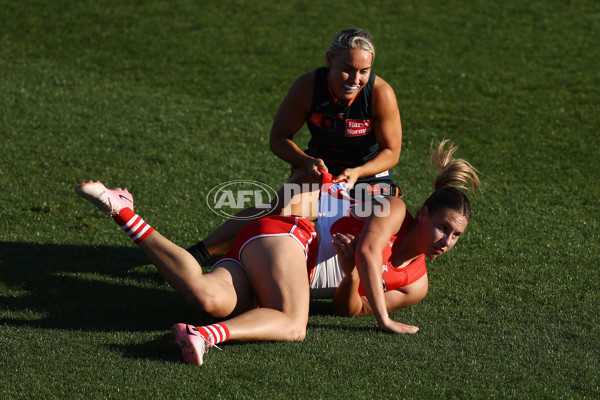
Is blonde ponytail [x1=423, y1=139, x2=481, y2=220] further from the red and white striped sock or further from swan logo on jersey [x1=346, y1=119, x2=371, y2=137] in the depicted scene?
the red and white striped sock

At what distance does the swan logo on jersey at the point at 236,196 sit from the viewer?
7.21 meters

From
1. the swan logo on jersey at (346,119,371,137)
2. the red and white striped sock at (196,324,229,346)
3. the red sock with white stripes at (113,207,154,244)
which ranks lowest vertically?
the red and white striped sock at (196,324,229,346)

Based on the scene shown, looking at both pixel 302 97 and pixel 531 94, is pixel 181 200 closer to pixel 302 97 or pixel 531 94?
pixel 302 97

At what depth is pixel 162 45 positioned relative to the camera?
11.9 meters

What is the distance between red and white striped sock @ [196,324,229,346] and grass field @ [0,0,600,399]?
0.30 feet

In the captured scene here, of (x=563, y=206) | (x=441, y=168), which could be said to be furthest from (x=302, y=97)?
(x=563, y=206)

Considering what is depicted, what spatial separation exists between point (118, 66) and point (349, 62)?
666 cm

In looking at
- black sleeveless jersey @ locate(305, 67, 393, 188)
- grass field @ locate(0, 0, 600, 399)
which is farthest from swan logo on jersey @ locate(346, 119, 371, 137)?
grass field @ locate(0, 0, 600, 399)

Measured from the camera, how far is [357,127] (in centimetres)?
566

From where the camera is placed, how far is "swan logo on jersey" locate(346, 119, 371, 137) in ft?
18.5

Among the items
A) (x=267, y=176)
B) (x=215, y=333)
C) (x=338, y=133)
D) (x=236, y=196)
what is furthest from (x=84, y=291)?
(x=267, y=176)

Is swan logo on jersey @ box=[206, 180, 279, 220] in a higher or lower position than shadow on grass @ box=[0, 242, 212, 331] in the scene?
lower

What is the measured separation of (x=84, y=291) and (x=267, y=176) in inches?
118

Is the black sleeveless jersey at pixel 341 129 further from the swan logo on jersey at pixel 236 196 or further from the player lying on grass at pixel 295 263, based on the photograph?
the swan logo on jersey at pixel 236 196
